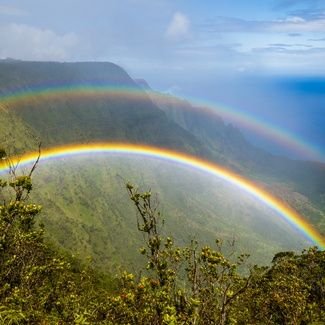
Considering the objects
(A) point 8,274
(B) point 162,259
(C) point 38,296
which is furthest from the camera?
(C) point 38,296

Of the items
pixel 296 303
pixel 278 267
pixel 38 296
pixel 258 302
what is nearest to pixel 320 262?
pixel 278 267

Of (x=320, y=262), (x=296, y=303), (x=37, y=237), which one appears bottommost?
(x=37, y=237)

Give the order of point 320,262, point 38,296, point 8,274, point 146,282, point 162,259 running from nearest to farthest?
point 146,282
point 162,259
point 8,274
point 38,296
point 320,262

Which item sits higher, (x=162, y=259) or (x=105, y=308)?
(x=162, y=259)

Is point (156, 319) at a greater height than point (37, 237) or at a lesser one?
lesser

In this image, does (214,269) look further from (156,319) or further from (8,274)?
(8,274)

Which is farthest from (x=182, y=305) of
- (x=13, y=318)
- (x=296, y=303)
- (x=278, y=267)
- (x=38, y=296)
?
(x=278, y=267)

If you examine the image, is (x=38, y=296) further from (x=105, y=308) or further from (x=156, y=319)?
(x=156, y=319)

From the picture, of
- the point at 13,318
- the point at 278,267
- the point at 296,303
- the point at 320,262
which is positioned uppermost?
the point at 320,262

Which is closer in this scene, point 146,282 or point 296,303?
point 146,282
